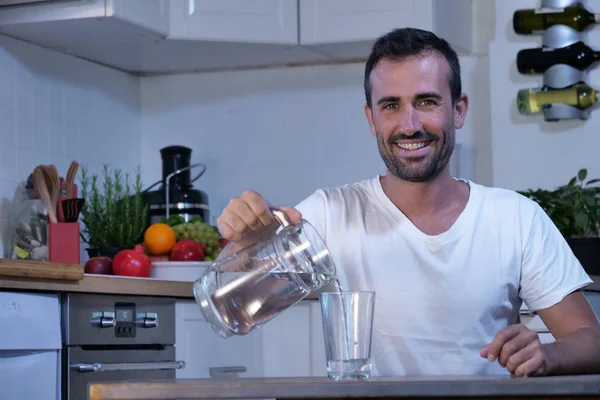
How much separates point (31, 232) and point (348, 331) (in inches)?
81.5

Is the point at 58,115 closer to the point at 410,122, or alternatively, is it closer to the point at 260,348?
the point at 260,348

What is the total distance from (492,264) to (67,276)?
3.71ft

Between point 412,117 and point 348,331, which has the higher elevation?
point 412,117

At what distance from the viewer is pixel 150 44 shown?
3.58m

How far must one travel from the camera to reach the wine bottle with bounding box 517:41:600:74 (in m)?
3.54

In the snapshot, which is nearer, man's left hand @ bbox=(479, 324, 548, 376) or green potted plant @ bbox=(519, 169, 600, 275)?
man's left hand @ bbox=(479, 324, 548, 376)

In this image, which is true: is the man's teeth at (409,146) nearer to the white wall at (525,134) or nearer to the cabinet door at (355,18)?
the cabinet door at (355,18)

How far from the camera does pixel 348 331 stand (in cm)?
119

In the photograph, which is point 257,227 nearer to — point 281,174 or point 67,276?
point 67,276

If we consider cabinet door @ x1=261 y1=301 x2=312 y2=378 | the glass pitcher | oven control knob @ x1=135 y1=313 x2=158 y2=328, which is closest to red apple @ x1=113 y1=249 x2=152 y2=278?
oven control knob @ x1=135 y1=313 x2=158 y2=328

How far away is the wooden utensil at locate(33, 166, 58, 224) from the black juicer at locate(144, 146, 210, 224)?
61cm

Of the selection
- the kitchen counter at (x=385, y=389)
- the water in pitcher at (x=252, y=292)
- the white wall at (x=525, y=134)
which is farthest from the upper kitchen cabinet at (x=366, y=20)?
the kitchen counter at (x=385, y=389)

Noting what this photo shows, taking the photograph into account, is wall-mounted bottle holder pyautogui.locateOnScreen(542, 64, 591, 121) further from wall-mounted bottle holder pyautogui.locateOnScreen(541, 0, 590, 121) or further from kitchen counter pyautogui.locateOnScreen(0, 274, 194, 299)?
kitchen counter pyautogui.locateOnScreen(0, 274, 194, 299)

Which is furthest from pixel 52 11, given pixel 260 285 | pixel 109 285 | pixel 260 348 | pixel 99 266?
pixel 260 285
